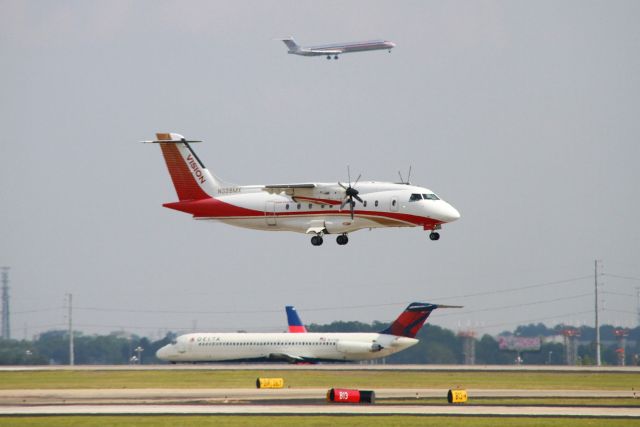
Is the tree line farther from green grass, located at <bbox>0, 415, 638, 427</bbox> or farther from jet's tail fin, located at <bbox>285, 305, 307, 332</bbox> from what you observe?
green grass, located at <bbox>0, 415, 638, 427</bbox>

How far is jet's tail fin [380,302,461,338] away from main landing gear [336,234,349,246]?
1229 inches

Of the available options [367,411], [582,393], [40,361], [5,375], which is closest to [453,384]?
→ [582,393]

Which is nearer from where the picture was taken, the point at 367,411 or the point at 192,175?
the point at 367,411

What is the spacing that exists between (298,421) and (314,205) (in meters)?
28.2

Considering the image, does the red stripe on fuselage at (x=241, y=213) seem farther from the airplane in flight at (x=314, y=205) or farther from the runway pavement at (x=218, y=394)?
the runway pavement at (x=218, y=394)

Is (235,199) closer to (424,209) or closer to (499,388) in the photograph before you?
(424,209)

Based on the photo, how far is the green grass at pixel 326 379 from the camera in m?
91.9

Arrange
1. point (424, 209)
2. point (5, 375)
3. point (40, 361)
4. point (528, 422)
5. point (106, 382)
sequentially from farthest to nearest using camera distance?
point (40, 361) → point (5, 375) → point (106, 382) → point (424, 209) → point (528, 422)

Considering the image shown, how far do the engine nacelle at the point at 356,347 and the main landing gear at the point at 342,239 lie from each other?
33.0 m

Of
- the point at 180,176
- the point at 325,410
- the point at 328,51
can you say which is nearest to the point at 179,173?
the point at 180,176

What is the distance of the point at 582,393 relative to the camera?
81625mm

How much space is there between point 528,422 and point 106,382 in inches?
1949

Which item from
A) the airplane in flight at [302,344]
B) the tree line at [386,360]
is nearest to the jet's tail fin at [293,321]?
the airplane in flight at [302,344]

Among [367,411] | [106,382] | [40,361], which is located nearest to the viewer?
[367,411]
